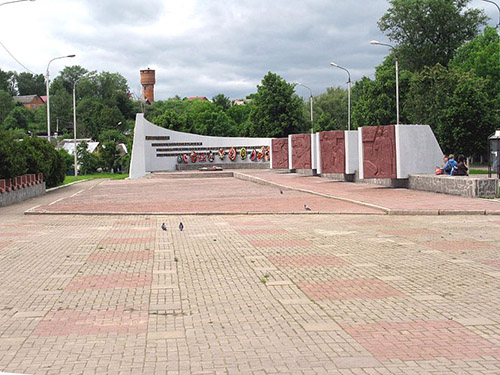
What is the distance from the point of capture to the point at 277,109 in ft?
241

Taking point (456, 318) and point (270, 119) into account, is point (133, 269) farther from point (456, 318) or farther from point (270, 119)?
point (270, 119)

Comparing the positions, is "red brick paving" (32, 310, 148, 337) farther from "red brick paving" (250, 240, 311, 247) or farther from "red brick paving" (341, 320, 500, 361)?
"red brick paving" (250, 240, 311, 247)

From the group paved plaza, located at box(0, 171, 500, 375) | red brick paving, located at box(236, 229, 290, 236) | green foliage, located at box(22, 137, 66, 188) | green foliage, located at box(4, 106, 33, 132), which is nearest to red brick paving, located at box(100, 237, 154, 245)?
paved plaza, located at box(0, 171, 500, 375)

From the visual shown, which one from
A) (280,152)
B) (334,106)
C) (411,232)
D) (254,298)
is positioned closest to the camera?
(254,298)

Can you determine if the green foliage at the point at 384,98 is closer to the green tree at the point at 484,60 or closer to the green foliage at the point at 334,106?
the green tree at the point at 484,60

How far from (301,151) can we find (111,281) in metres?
34.1

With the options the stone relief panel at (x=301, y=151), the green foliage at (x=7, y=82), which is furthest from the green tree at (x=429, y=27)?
the green foliage at (x=7, y=82)

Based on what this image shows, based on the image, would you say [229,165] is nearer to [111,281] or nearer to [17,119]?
[111,281]

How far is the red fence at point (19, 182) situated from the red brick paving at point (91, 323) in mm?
19803

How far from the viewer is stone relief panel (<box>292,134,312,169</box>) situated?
4134cm

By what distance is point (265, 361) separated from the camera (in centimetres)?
530

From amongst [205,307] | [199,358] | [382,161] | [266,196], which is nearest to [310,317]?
[205,307]

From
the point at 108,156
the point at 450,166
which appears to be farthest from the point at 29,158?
the point at 108,156

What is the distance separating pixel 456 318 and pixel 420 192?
61.2 ft
